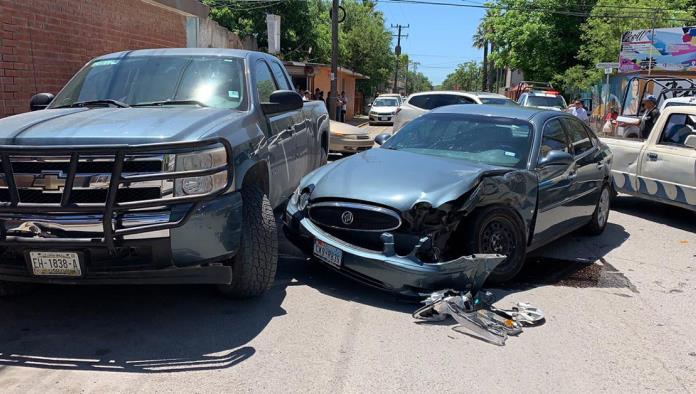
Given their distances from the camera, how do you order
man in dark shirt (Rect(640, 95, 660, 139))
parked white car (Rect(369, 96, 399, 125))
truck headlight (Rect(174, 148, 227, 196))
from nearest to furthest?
1. truck headlight (Rect(174, 148, 227, 196))
2. man in dark shirt (Rect(640, 95, 660, 139))
3. parked white car (Rect(369, 96, 399, 125))

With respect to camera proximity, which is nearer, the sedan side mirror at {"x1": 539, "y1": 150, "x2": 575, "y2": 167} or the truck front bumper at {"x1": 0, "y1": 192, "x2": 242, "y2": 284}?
the truck front bumper at {"x1": 0, "y1": 192, "x2": 242, "y2": 284}

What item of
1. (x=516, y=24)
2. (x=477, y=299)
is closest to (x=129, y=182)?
(x=477, y=299)

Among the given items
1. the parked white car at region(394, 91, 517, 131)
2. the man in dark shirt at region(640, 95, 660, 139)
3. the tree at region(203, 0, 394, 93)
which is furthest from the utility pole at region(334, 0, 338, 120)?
the man in dark shirt at region(640, 95, 660, 139)

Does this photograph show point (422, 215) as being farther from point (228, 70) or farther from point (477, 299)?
point (228, 70)

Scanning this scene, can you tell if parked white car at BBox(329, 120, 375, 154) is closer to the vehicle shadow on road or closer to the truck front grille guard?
the vehicle shadow on road

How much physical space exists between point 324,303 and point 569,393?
6.72 ft

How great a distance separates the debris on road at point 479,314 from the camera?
14.2 feet

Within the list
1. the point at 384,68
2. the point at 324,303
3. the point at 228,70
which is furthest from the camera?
the point at 384,68

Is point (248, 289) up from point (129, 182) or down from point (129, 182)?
down

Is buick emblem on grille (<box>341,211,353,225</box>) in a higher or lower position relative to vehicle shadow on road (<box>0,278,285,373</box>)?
higher

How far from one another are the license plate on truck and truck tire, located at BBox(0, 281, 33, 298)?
42.0 inches

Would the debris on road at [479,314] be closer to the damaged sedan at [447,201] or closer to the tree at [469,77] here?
the damaged sedan at [447,201]

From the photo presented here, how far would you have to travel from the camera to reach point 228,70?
537 cm

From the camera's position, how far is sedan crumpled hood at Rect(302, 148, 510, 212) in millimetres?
4832
